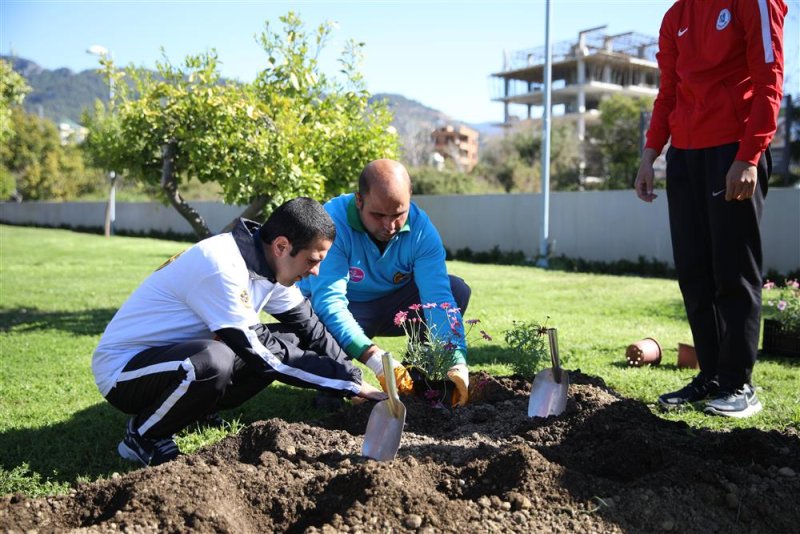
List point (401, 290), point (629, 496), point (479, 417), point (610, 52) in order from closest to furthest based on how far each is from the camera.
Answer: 1. point (629, 496)
2. point (479, 417)
3. point (401, 290)
4. point (610, 52)

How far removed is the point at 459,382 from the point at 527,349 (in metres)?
0.56

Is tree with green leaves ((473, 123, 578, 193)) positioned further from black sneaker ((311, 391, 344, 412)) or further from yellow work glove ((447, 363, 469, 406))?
yellow work glove ((447, 363, 469, 406))

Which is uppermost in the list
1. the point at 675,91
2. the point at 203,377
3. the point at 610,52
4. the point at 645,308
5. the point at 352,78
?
the point at 610,52

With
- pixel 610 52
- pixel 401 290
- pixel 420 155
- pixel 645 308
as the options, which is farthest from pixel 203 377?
pixel 610 52

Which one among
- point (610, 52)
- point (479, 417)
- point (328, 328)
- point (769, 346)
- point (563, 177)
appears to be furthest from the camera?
point (610, 52)

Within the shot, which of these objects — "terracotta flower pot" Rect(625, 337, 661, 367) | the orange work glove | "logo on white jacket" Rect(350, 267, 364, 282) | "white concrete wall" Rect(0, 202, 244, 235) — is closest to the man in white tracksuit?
the orange work glove

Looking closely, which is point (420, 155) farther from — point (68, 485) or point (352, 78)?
point (68, 485)

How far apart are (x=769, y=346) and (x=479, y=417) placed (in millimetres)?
3179

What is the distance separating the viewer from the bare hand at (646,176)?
447 cm

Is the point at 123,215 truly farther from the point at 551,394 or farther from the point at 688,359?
the point at 551,394

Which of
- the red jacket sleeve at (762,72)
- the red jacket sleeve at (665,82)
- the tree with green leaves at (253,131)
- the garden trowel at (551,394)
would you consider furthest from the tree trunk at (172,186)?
the red jacket sleeve at (762,72)

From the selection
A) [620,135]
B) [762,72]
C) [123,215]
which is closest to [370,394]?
[762,72]

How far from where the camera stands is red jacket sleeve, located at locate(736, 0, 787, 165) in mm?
3652

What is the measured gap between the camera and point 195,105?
7238 mm
